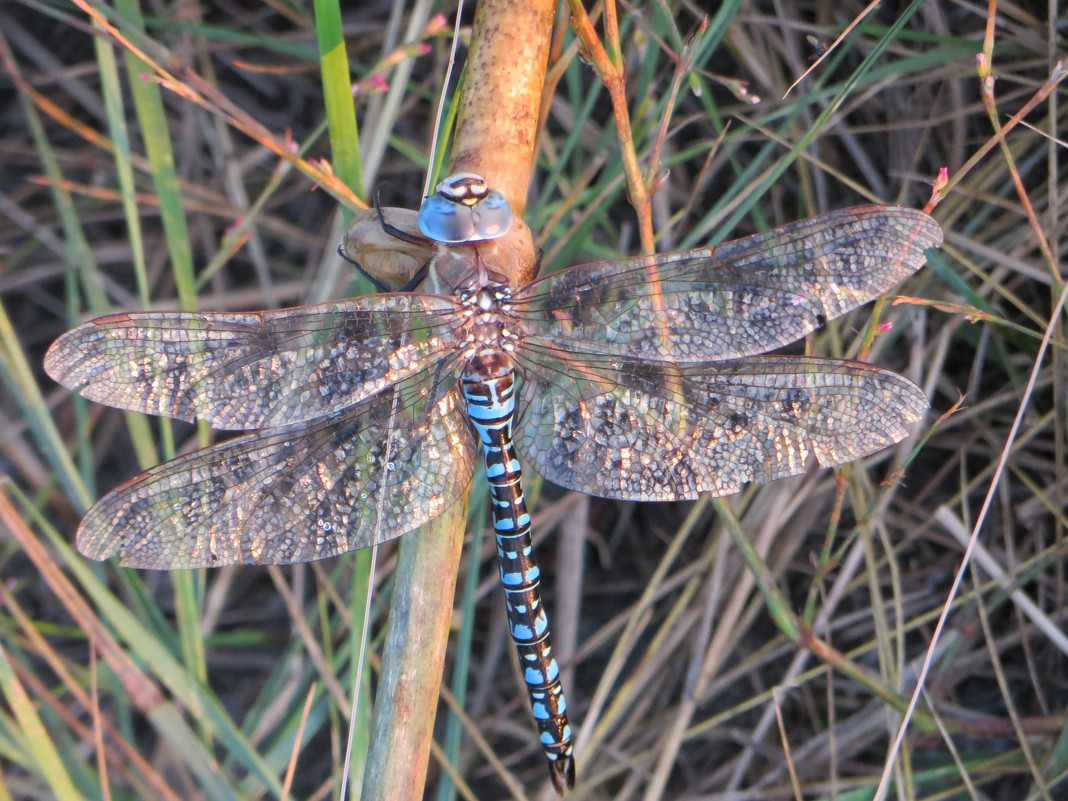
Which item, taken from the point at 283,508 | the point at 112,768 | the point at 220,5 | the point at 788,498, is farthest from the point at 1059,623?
the point at 220,5

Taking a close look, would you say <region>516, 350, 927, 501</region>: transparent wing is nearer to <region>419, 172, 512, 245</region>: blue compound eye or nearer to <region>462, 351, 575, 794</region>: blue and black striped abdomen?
<region>462, 351, 575, 794</region>: blue and black striped abdomen

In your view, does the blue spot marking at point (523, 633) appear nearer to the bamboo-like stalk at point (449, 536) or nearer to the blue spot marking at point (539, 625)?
the blue spot marking at point (539, 625)

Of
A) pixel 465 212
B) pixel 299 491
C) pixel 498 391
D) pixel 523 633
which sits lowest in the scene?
pixel 523 633

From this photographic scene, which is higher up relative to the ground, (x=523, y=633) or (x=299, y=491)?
(x=299, y=491)

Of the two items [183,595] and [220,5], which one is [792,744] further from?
[220,5]

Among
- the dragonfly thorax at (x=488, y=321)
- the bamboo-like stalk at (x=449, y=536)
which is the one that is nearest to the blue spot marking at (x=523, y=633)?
the bamboo-like stalk at (x=449, y=536)

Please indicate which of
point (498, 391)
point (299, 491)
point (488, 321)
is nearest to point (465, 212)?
point (488, 321)

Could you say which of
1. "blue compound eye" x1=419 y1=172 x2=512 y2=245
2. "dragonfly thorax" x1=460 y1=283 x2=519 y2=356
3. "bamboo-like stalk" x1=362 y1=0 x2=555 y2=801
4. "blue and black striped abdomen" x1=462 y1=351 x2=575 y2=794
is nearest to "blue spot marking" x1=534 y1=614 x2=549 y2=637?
"blue and black striped abdomen" x1=462 y1=351 x2=575 y2=794

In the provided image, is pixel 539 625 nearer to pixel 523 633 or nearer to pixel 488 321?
pixel 523 633
